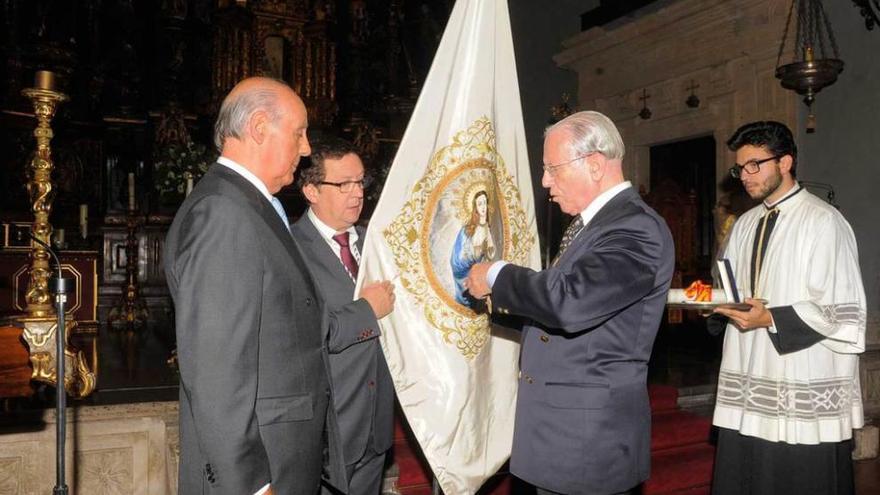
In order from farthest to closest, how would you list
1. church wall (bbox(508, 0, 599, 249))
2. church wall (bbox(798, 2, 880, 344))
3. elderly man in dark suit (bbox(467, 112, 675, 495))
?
church wall (bbox(508, 0, 599, 249)) → church wall (bbox(798, 2, 880, 344)) → elderly man in dark suit (bbox(467, 112, 675, 495))

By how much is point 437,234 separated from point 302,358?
868 mm

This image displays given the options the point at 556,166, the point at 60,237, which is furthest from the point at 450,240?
the point at 60,237

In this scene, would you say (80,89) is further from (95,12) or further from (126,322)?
(126,322)

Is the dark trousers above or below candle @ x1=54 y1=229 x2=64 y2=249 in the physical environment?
below

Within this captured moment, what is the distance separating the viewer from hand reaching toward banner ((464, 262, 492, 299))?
88.8 inches

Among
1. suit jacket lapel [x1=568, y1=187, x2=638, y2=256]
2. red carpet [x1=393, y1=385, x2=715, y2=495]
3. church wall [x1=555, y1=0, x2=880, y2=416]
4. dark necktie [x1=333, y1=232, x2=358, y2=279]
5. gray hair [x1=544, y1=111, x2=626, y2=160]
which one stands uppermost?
church wall [x1=555, y1=0, x2=880, y2=416]

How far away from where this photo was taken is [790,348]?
9.55 feet

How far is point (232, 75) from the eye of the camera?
9.40 metres

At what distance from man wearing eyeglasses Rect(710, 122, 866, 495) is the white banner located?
3.39ft

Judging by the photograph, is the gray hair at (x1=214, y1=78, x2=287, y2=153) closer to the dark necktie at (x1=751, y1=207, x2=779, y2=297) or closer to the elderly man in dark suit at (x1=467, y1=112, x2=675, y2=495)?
the elderly man in dark suit at (x1=467, y1=112, x2=675, y2=495)

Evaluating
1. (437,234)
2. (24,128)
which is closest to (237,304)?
(437,234)

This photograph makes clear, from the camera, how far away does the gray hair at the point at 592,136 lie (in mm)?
2137

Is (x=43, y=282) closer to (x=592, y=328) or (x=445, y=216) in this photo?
(x=445, y=216)

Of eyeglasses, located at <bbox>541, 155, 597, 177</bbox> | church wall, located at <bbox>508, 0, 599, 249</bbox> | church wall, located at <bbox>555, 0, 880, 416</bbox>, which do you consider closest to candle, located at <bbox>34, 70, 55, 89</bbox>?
eyeglasses, located at <bbox>541, 155, 597, 177</bbox>
